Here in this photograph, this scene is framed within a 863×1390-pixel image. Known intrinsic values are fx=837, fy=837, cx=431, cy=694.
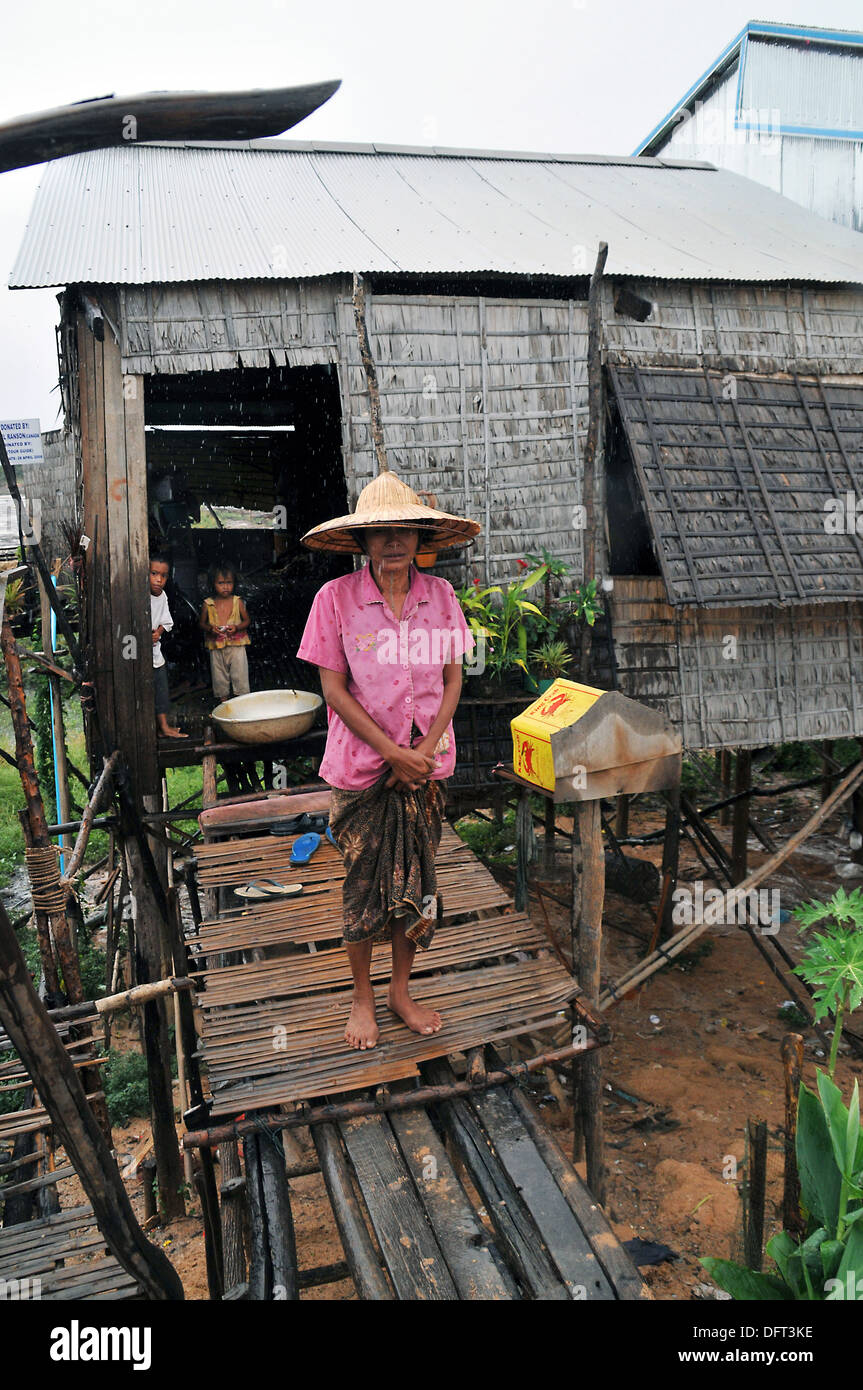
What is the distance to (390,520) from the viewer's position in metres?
3.04

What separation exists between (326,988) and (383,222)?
19.7 feet

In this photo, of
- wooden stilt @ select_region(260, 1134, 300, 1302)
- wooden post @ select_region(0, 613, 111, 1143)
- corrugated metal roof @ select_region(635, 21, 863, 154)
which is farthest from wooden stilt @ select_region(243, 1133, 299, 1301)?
corrugated metal roof @ select_region(635, 21, 863, 154)

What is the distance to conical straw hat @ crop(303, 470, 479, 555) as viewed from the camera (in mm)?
3107

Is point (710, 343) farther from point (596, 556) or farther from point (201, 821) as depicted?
point (201, 821)

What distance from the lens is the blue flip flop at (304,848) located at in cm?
505

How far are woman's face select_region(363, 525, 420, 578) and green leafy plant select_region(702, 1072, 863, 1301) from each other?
2284 mm

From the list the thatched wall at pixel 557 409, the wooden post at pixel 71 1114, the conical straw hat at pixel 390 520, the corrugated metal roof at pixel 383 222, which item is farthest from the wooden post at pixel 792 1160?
the corrugated metal roof at pixel 383 222

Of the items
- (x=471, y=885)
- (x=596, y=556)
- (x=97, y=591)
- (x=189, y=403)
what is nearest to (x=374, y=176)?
(x=189, y=403)

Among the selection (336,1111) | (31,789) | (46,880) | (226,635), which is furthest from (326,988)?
(226,635)

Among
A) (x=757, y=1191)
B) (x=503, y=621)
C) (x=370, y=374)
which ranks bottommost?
(x=757, y=1191)

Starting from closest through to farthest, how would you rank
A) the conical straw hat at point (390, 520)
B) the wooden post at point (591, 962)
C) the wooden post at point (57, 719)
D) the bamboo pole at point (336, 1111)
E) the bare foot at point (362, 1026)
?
the bamboo pole at point (336, 1111), the conical straw hat at point (390, 520), the bare foot at point (362, 1026), the wooden post at point (591, 962), the wooden post at point (57, 719)

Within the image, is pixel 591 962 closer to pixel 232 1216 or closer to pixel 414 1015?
pixel 414 1015

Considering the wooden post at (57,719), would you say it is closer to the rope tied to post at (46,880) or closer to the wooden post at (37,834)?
the wooden post at (37,834)

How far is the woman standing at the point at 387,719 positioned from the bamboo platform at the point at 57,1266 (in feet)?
3.60
